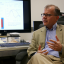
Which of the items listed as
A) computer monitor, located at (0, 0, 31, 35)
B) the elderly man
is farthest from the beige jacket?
computer monitor, located at (0, 0, 31, 35)

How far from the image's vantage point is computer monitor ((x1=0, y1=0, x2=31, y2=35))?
1687 millimetres

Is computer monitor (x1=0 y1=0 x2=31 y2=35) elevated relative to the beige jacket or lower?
elevated

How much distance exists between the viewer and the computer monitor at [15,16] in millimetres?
1687

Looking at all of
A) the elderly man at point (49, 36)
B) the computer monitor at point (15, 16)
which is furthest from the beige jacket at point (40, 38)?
the computer monitor at point (15, 16)

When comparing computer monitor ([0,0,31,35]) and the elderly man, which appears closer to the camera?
the elderly man

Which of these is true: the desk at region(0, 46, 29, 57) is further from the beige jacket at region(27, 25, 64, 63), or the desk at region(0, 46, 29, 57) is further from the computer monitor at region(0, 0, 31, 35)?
the computer monitor at region(0, 0, 31, 35)

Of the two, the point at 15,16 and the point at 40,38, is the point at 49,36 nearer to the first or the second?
the point at 40,38

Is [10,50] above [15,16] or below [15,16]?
below

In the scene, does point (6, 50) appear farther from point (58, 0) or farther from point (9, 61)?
point (58, 0)

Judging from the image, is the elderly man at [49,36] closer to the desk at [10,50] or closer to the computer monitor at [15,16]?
the desk at [10,50]

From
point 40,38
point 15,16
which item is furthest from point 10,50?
point 15,16

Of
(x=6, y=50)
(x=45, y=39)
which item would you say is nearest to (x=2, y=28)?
(x=6, y=50)

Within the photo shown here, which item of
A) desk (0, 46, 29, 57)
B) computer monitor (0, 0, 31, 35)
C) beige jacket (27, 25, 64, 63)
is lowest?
desk (0, 46, 29, 57)

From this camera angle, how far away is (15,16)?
171 centimetres
